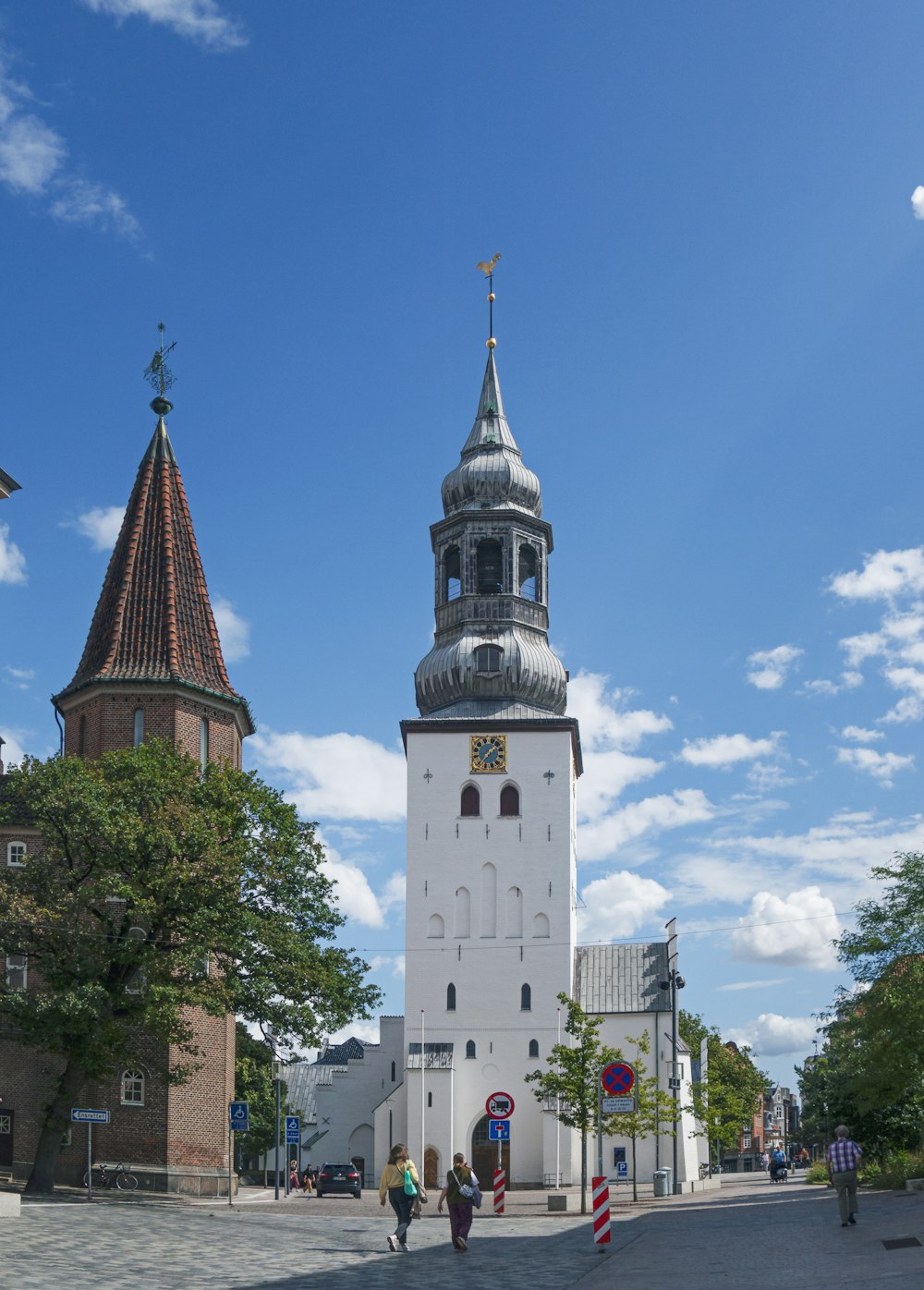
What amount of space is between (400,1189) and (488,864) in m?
40.2

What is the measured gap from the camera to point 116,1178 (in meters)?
42.7

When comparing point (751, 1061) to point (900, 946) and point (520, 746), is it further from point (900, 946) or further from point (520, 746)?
point (900, 946)

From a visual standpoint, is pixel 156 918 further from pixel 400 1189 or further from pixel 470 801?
pixel 470 801

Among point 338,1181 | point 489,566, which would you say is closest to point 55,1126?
point 338,1181

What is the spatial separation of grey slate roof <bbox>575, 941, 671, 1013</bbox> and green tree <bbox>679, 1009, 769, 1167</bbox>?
4.09 meters

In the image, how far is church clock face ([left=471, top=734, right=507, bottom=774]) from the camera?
214 ft

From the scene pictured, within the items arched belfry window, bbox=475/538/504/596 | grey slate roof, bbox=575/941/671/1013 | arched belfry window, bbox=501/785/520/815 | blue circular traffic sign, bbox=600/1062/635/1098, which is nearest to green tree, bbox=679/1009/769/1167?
grey slate roof, bbox=575/941/671/1013

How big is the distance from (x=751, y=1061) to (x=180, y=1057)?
8807cm

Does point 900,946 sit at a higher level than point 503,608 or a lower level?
lower

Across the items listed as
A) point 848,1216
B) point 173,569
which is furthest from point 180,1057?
point 848,1216

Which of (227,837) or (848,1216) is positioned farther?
(227,837)

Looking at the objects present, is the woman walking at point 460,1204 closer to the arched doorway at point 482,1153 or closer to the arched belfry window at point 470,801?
the arched doorway at point 482,1153

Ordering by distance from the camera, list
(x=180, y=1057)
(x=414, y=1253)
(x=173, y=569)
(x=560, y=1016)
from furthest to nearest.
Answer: (x=560, y=1016)
(x=173, y=569)
(x=180, y=1057)
(x=414, y=1253)

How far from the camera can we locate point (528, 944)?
64062 millimetres
